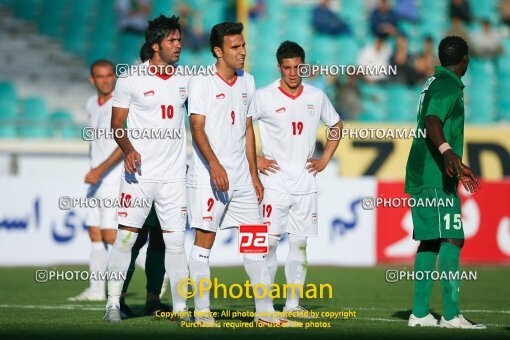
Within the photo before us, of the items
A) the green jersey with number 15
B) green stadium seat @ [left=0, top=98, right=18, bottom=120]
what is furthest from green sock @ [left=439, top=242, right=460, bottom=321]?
green stadium seat @ [left=0, top=98, right=18, bottom=120]

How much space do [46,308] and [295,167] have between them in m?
2.94

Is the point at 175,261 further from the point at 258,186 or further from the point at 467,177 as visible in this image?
the point at 467,177

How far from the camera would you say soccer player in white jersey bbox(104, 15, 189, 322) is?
869 cm

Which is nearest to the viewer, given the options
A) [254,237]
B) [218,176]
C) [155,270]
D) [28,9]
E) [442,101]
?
[218,176]

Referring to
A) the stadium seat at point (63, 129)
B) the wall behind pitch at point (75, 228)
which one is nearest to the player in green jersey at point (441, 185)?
the wall behind pitch at point (75, 228)

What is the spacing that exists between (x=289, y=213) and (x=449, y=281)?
2.08m

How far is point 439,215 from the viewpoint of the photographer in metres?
8.38

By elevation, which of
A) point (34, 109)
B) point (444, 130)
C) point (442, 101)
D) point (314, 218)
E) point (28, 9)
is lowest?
point (314, 218)

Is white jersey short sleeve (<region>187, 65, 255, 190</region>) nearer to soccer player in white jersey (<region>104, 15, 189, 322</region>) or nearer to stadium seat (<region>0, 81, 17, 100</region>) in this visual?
soccer player in white jersey (<region>104, 15, 189, 322</region>)

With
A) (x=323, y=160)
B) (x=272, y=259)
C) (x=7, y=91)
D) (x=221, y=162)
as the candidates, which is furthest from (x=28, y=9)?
(x=221, y=162)

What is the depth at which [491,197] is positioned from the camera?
1666cm

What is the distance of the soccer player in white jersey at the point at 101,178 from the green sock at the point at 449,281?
416 centimetres

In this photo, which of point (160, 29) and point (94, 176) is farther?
point (94, 176)

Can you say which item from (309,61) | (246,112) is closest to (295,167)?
(246,112)
